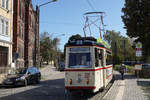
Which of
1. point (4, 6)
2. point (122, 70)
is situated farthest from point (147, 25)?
point (4, 6)

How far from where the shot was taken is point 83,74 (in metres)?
11.0

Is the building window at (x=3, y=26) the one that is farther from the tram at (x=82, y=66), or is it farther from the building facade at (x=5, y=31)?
the tram at (x=82, y=66)

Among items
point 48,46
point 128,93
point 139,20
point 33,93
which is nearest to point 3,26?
point 33,93

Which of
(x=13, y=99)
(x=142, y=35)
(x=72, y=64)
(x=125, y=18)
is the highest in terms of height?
(x=125, y=18)

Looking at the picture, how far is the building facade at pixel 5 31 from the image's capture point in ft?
88.5

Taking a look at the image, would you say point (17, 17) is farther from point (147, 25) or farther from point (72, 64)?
point (72, 64)

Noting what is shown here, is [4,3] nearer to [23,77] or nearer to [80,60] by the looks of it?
[23,77]

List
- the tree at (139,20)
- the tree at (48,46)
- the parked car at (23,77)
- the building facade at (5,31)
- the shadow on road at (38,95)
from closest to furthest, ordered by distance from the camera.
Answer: the shadow on road at (38,95) < the parked car at (23,77) < the building facade at (5,31) < the tree at (139,20) < the tree at (48,46)

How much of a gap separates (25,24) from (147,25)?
2238cm

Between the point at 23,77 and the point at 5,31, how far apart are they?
12.1 meters

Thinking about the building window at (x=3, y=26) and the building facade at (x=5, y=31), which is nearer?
the building window at (x=3, y=26)

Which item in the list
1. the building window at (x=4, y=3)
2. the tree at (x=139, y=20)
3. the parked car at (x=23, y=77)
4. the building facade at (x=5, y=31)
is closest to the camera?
the parked car at (x=23, y=77)

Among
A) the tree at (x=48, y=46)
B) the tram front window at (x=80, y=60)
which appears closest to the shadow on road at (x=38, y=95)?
the tram front window at (x=80, y=60)

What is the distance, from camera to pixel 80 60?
11.3 metres
